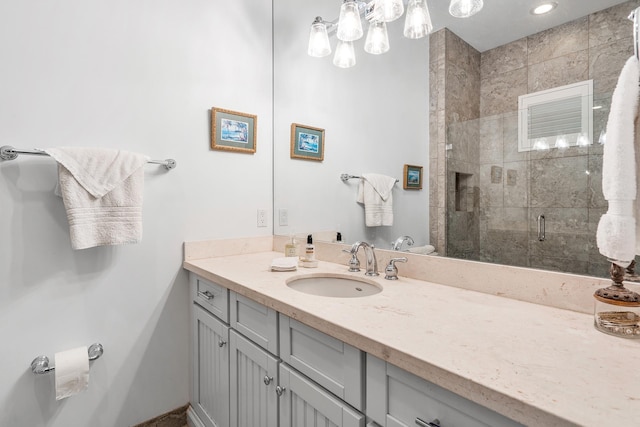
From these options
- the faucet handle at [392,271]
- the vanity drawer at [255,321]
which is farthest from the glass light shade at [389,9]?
the vanity drawer at [255,321]

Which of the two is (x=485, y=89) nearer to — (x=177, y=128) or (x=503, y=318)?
(x=503, y=318)

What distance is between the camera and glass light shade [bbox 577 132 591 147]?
33.5 inches

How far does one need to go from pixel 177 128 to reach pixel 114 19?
0.52m

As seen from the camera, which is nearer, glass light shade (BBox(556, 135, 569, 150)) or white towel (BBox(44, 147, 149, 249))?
glass light shade (BBox(556, 135, 569, 150))

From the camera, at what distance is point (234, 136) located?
179 centimetres

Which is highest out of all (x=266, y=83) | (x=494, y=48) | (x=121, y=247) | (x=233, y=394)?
(x=266, y=83)

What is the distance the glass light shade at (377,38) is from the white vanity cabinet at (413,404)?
1339 mm

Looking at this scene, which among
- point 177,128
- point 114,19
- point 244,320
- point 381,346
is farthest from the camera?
point 177,128

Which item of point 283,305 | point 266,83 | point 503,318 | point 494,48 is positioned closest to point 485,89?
point 494,48

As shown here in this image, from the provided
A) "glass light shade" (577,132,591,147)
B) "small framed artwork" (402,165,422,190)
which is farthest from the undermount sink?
"glass light shade" (577,132,591,147)

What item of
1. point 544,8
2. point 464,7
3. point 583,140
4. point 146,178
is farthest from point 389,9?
point 146,178

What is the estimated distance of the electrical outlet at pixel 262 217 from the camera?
6.35ft

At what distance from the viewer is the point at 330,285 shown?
1.39m

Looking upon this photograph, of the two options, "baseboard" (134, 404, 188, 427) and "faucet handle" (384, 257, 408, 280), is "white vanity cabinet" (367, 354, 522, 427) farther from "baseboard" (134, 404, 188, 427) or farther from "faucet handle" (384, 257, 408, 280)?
"baseboard" (134, 404, 188, 427)
